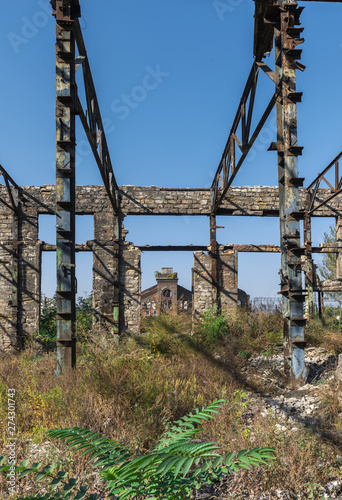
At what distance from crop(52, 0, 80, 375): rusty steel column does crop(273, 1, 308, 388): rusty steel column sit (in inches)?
141

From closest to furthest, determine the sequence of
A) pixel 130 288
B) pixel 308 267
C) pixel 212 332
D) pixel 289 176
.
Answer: pixel 289 176, pixel 212 332, pixel 308 267, pixel 130 288

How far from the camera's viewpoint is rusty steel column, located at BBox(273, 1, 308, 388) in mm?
6898

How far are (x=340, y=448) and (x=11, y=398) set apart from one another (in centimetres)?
374

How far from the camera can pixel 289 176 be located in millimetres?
7180

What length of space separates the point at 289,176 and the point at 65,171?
383 centimetres

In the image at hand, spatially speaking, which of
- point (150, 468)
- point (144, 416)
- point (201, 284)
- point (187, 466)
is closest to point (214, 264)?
point (201, 284)

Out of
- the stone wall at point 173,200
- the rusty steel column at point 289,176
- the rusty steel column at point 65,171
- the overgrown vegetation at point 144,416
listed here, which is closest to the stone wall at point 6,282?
the stone wall at point 173,200

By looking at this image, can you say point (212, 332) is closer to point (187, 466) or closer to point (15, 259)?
point (15, 259)

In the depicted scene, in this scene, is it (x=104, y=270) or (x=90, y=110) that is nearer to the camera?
(x=90, y=110)

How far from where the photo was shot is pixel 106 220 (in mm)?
15547

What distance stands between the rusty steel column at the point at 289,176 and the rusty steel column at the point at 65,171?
3.59 m

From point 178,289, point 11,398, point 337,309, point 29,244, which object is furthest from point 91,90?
point 178,289

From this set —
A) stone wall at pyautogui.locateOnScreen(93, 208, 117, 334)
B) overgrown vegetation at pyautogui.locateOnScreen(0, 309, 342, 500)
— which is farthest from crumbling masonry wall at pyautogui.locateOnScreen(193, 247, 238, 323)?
overgrown vegetation at pyautogui.locateOnScreen(0, 309, 342, 500)

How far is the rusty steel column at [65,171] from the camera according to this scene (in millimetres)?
6773
